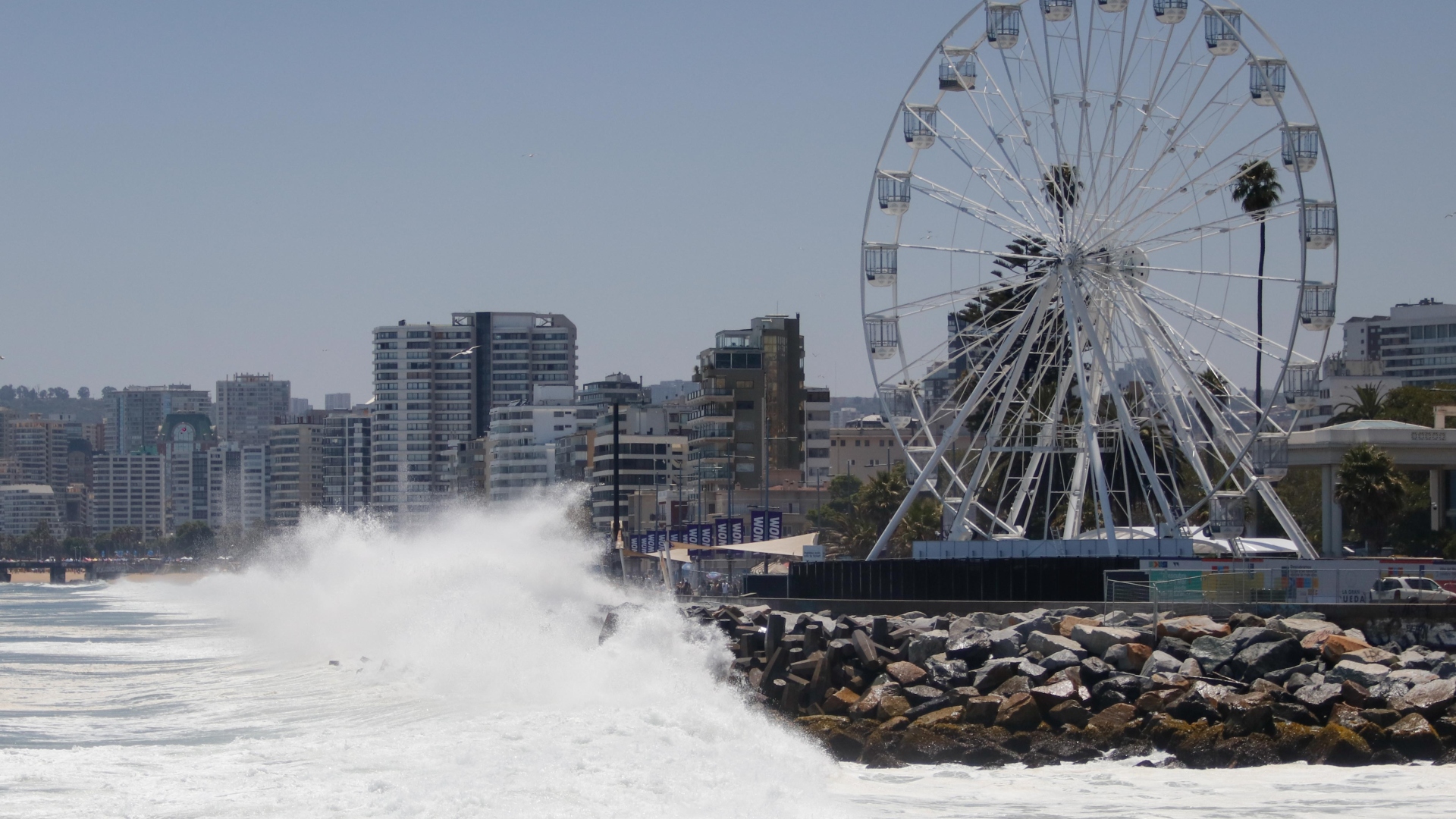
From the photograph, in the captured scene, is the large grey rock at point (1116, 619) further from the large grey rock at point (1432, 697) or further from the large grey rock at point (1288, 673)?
the large grey rock at point (1432, 697)

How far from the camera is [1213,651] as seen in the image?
28.1m

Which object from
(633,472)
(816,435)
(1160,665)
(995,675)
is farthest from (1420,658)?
(816,435)

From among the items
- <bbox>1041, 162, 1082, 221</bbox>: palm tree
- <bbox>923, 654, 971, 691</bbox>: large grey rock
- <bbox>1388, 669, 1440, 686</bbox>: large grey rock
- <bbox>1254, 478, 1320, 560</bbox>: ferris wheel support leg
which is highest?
<bbox>1041, 162, 1082, 221</bbox>: palm tree

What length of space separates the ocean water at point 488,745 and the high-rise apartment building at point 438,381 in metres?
145

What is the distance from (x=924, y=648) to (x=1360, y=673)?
22.3 ft

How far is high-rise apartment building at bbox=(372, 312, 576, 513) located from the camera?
19275cm

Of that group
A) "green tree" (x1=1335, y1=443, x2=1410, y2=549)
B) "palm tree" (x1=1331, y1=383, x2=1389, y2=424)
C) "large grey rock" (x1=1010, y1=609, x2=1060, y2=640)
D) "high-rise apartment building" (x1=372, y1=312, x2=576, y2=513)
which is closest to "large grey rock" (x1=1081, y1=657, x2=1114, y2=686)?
"large grey rock" (x1=1010, y1=609, x2=1060, y2=640)

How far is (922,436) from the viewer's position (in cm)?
4712

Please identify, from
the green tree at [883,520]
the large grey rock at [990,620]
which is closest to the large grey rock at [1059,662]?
the large grey rock at [990,620]

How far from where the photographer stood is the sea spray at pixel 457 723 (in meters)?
19.5

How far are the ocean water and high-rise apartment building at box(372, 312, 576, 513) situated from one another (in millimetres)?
144793

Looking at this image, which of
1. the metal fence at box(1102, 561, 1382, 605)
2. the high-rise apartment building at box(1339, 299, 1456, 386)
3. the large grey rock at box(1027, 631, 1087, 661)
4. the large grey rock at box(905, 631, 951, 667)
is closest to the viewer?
the large grey rock at box(1027, 631, 1087, 661)

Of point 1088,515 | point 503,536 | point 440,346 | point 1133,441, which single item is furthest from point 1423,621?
point 440,346

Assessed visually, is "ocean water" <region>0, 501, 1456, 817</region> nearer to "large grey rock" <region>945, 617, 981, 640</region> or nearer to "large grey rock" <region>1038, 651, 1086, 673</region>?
"large grey rock" <region>1038, 651, 1086, 673</region>
